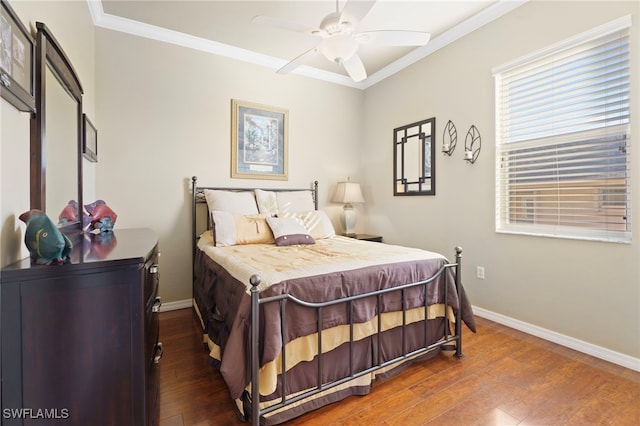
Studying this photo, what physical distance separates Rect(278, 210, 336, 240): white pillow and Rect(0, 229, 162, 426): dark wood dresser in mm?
1941

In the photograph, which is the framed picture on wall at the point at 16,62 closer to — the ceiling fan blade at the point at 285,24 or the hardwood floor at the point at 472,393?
the ceiling fan blade at the point at 285,24

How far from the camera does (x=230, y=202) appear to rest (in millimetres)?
3004

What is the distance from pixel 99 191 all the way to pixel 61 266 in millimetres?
2162

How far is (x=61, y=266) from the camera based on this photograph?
38.9 inches

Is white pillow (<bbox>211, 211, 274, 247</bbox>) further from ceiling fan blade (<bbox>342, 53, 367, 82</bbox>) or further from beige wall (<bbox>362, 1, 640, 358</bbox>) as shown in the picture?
beige wall (<bbox>362, 1, 640, 358</bbox>)

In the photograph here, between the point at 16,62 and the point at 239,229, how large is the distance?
5.78 ft

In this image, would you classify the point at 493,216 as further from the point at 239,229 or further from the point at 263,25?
the point at 263,25

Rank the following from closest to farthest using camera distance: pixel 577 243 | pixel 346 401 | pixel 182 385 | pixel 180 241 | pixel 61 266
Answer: pixel 61 266 → pixel 346 401 → pixel 182 385 → pixel 577 243 → pixel 180 241

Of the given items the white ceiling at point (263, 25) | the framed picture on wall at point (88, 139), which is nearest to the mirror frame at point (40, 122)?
the framed picture on wall at point (88, 139)

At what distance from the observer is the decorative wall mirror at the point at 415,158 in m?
3.30

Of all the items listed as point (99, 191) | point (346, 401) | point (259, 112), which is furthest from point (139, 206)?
point (346, 401)

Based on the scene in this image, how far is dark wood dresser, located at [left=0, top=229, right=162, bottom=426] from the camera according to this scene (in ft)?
3.06

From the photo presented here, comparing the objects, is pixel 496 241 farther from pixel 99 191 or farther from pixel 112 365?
pixel 99 191

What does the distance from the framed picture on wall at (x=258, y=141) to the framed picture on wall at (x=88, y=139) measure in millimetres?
→ 1254
